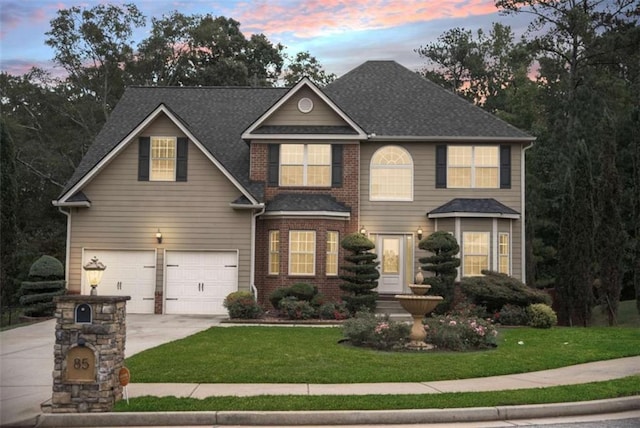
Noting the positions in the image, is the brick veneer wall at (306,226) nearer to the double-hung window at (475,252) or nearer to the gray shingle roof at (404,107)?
the gray shingle roof at (404,107)

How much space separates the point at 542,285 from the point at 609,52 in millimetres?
13164

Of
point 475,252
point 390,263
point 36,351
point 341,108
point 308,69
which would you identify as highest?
point 308,69

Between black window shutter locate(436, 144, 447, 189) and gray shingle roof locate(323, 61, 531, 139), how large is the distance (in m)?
0.59

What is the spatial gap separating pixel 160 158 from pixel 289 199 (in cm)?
462

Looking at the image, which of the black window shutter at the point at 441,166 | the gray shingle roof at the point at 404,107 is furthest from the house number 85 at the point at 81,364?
the black window shutter at the point at 441,166

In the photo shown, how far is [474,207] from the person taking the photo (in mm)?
23516

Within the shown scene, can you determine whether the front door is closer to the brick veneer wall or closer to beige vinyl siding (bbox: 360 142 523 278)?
beige vinyl siding (bbox: 360 142 523 278)

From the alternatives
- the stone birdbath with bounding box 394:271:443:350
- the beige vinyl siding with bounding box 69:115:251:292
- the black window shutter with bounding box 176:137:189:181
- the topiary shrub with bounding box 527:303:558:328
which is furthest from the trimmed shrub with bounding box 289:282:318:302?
the stone birdbath with bounding box 394:271:443:350

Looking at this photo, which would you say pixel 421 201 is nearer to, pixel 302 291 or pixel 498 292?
pixel 498 292

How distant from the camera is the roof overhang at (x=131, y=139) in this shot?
884 inches

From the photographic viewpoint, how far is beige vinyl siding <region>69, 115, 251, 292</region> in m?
22.8

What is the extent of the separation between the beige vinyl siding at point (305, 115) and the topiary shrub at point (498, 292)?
7.37m

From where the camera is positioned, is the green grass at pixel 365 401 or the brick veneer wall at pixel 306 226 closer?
the green grass at pixel 365 401

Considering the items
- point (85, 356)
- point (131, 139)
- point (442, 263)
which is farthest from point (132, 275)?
point (85, 356)
